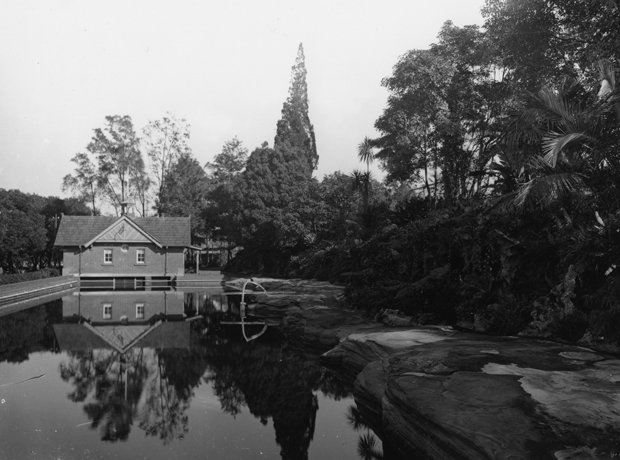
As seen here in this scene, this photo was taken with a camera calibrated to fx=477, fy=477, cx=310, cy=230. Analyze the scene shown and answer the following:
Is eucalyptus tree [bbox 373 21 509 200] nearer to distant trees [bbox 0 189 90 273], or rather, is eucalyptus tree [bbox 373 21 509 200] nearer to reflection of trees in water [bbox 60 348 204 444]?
reflection of trees in water [bbox 60 348 204 444]

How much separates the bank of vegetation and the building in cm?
876

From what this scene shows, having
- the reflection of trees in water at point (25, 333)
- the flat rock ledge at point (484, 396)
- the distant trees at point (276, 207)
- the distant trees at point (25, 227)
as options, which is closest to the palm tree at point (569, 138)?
the flat rock ledge at point (484, 396)

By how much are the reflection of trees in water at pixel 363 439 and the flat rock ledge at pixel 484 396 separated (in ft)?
0.42

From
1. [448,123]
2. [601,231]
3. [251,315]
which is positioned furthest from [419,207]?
[601,231]

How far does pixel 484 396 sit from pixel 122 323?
15.0 meters

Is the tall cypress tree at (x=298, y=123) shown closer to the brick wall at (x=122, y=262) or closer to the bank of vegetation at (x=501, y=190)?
the bank of vegetation at (x=501, y=190)

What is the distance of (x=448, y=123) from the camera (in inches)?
888

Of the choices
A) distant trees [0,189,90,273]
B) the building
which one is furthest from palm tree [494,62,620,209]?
distant trees [0,189,90,273]

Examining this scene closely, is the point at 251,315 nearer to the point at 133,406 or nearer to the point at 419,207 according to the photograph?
the point at 419,207

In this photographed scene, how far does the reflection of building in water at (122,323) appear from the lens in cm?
1448

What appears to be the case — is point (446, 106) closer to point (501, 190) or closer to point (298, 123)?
point (501, 190)

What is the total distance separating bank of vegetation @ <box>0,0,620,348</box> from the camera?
9805mm

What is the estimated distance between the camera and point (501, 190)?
Answer: 51.7ft

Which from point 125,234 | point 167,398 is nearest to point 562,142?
point 167,398
